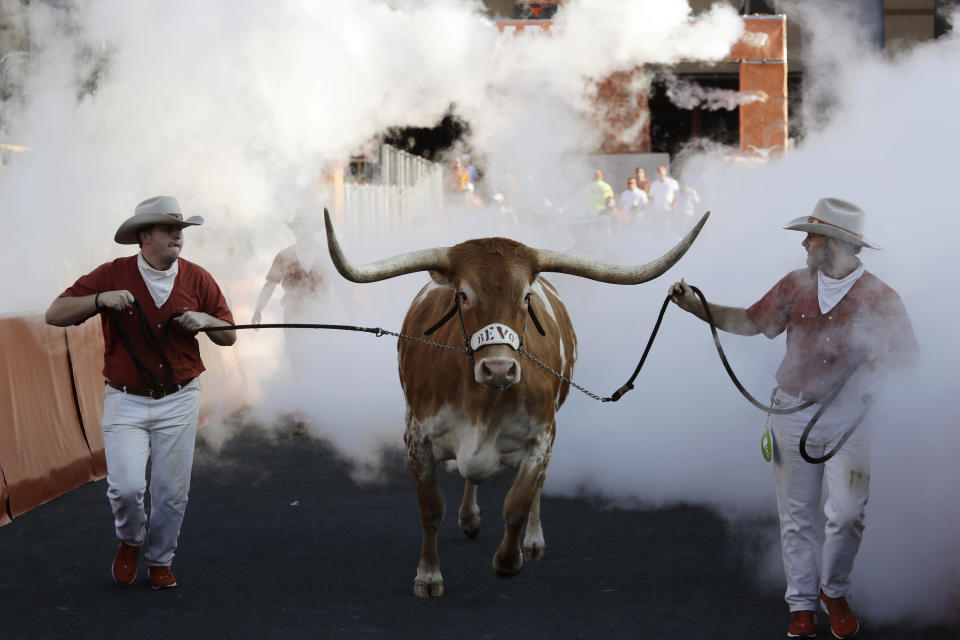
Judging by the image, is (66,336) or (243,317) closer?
(66,336)

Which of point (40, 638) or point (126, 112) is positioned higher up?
point (126, 112)

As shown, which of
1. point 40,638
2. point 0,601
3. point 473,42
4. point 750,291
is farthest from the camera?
point 473,42

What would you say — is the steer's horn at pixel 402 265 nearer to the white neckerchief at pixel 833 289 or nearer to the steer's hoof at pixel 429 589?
the steer's hoof at pixel 429 589

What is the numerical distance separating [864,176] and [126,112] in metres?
10.1

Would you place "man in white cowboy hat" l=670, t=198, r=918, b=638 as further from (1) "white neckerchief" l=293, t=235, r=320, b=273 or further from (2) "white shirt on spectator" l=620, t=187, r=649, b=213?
(2) "white shirt on spectator" l=620, t=187, r=649, b=213

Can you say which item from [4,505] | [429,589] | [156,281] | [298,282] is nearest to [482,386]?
[429,589]

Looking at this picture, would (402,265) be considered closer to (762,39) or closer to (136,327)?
(136,327)

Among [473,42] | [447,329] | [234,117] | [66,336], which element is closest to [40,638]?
[447,329]

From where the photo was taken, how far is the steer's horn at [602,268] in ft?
18.7

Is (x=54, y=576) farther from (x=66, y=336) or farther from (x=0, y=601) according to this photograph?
(x=66, y=336)

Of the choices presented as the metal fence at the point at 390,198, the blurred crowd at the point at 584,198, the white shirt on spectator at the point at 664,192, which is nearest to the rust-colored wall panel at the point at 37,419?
the blurred crowd at the point at 584,198

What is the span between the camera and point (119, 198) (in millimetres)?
15125

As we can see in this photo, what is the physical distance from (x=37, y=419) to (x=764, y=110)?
747 inches

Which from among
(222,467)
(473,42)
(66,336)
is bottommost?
(222,467)
